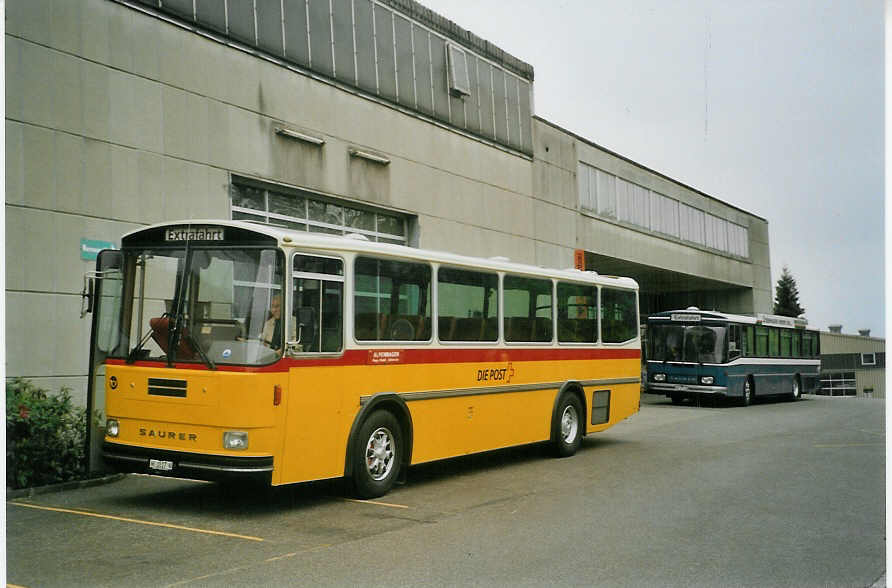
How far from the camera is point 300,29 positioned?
1759cm

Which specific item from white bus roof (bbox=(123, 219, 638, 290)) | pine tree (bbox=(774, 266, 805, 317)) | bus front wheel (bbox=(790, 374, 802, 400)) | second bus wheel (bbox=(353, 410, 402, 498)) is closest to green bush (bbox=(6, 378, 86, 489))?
white bus roof (bbox=(123, 219, 638, 290))

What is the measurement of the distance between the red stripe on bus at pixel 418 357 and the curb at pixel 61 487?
1.93 meters

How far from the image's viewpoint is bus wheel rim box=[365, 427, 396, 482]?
33.6 ft

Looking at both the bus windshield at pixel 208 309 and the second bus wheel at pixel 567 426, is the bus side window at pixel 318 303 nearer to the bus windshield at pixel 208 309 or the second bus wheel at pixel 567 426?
the bus windshield at pixel 208 309

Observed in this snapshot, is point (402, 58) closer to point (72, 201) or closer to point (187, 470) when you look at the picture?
point (72, 201)

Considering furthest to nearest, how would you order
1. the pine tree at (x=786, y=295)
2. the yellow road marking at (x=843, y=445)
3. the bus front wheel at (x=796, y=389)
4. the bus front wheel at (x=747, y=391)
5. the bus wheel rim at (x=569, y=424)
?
the pine tree at (x=786, y=295), the bus front wheel at (x=796, y=389), the bus front wheel at (x=747, y=391), the yellow road marking at (x=843, y=445), the bus wheel rim at (x=569, y=424)

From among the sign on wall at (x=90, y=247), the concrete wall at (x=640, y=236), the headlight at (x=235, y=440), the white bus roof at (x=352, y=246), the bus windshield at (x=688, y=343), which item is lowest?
the headlight at (x=235, y=440)

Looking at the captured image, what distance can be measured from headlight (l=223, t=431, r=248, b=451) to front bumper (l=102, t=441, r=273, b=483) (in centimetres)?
9

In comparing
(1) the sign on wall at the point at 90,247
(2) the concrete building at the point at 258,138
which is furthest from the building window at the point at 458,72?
(1) the sign on wall at the point at 90,247

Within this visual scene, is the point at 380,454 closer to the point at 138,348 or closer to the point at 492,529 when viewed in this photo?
the point at 492,529

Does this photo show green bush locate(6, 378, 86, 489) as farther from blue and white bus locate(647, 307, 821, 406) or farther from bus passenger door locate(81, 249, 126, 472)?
blue and white bus locate(647, 307, 821, 406)

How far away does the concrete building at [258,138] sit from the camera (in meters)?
12.5

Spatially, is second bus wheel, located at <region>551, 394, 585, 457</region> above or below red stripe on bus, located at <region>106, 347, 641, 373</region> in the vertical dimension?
below

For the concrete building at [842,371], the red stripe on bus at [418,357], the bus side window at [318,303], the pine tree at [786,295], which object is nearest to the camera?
the red stripe on bus at [418,357]
